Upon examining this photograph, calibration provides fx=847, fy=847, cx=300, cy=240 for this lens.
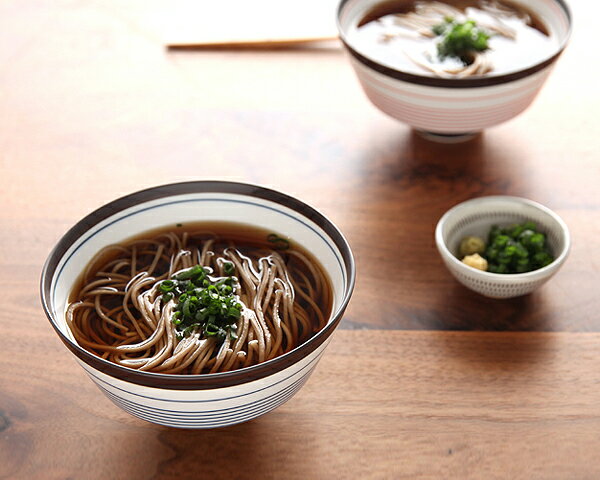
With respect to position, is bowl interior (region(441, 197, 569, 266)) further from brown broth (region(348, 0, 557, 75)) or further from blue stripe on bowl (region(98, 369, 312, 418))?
blue stripe on bowl (region(98, 369, 312, 418))

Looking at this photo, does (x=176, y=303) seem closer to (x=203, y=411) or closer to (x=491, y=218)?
(x=203, y=411)

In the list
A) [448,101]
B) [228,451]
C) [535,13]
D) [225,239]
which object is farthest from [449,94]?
[228,451]

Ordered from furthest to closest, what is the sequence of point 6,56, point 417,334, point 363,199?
point 6,56, point 363,199, point 417,334

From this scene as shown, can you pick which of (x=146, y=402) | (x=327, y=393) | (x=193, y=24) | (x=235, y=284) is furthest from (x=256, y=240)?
(x=193, y=24)

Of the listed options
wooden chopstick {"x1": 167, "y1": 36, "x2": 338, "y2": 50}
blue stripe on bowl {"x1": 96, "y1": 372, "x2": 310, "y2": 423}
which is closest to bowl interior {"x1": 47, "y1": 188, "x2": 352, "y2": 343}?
blue stripe on bowl {"x1": 96, "y1": 372, "x2": 310, "y2": 423}

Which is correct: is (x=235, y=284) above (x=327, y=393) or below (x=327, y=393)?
above

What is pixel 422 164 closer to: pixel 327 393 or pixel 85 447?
pixel 327 393

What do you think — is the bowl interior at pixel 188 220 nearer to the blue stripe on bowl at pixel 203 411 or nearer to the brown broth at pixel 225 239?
the brown broth at pixel 225 239
